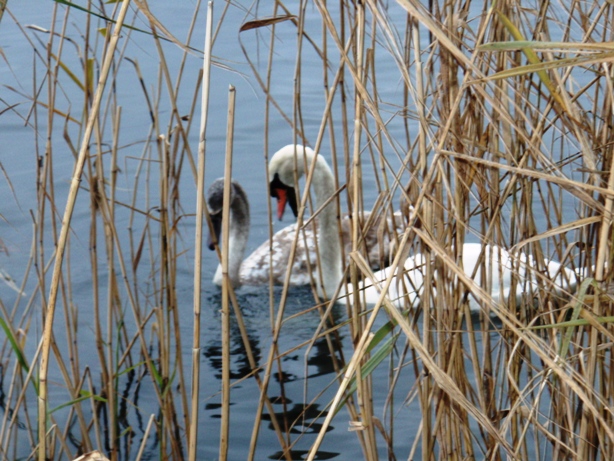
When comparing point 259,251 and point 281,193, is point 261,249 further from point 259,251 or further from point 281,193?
point 281,193

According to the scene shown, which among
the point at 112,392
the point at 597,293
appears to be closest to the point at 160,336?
the point at 112,392

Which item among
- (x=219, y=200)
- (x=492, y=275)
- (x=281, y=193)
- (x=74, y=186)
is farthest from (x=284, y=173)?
(x=74, y=186)

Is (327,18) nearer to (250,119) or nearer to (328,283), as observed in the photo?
(328,283)

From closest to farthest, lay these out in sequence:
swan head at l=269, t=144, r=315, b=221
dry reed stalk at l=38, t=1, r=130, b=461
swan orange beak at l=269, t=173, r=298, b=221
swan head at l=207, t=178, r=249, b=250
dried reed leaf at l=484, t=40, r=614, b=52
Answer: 1. dried reed leaf at l=484, t=40, r=614, b=52
2. dry reed stalk at l=38, t=1, r=130, b=461
3. swan head at l=269, t=144, r=315, b=221
4. swan head at l=207, t=178, r=249, b=250
5. swan orange beak at l=269, t=173, r=298, b=221

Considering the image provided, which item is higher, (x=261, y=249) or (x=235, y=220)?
(x=235, y=220)

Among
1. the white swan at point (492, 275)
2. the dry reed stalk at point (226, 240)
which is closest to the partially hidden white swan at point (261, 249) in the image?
the white swan at point (492, 275)

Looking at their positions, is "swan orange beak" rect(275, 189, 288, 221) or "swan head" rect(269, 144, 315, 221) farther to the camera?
"swan orange beak" rect(275, 189, 288, 221)

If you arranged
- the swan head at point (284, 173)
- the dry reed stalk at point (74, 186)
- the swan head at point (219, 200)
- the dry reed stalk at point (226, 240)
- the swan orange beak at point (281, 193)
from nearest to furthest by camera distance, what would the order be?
1. the dry reed stalk at point (74, 186)
2. the dry reed stalk at point (226, 240)
3. the swan head at point (284, 173)
4. the swan head at point (219, 200)
5. the swan orange beak at point (281, 193)

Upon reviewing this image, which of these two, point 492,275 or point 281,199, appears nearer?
point 492,275

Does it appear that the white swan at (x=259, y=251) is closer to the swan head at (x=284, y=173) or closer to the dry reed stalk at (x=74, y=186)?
the swan head at (x=284, y=173)

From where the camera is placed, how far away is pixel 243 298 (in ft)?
15.0

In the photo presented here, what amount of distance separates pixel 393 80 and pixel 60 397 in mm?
4558

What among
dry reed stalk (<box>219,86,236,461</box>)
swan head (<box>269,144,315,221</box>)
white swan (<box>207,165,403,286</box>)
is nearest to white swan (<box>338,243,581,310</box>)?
dry reed stalk (<box>219,86,236,461</box>)

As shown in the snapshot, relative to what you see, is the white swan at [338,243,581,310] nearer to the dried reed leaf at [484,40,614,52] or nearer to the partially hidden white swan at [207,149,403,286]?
the dried reed leaf at [484,40,614,52]
